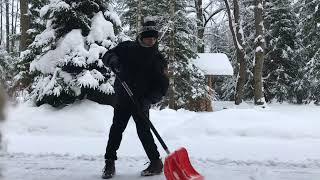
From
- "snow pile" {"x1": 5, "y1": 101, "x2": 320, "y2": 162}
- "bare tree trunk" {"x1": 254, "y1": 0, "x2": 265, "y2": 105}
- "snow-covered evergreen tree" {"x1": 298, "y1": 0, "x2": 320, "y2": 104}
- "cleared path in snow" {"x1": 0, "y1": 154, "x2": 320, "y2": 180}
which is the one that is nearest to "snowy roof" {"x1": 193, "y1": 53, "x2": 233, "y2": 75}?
"snow-covered evergreen tree" {"x1": 298, "y1": 0, "x2": 320, "y2": 104}

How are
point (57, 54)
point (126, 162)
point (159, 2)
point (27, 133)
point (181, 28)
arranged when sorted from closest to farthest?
1. point (126, 162)
2. point (27, 133)
3. point (57, 54)
4. point (181, 28)
5. point (159, 2)

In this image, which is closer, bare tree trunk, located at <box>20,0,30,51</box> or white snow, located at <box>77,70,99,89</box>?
white snow, located at <box>77,70,99,89</box>

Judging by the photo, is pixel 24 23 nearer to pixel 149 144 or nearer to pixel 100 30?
pixel 100 30

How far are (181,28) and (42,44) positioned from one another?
1222 centimetres

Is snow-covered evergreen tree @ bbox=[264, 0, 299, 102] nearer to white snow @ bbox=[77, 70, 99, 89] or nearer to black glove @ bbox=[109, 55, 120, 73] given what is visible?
white snow @ bbox=[77, 70, 99, 89]

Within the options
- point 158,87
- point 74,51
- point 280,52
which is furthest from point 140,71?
point 280,52

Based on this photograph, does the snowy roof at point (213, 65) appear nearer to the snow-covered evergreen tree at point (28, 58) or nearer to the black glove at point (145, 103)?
the snow-covered evergreen tree at point (28, 58)

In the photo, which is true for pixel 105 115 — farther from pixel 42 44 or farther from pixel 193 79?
pixel 193 79

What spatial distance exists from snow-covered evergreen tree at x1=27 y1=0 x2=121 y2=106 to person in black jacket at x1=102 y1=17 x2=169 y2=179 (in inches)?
172

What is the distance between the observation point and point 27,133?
346 inches

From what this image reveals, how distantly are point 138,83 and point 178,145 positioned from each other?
2469 mm

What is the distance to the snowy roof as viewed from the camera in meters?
25.4

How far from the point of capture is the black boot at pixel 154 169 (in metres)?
5.17

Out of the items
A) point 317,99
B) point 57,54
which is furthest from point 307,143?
point 317,99
